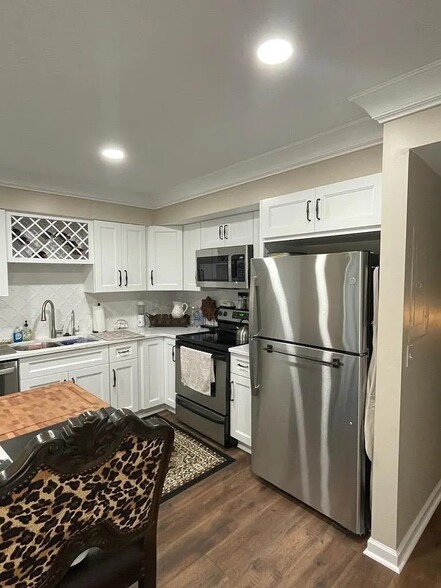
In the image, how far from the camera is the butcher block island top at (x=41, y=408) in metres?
1.51

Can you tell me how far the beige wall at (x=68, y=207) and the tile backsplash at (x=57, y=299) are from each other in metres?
0.59

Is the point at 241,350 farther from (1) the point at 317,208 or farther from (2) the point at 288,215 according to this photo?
(1) the point at 317,208

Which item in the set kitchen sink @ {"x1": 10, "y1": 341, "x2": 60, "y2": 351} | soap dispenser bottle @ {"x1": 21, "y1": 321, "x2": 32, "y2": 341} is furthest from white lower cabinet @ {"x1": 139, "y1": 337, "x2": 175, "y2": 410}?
soap dispenser bottle @ {"x1": 21, "y1": 321, "x2": 32, "y2": 341}

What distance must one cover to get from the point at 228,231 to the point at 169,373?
165cm

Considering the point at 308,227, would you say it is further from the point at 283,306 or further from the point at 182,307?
the point at 182,307

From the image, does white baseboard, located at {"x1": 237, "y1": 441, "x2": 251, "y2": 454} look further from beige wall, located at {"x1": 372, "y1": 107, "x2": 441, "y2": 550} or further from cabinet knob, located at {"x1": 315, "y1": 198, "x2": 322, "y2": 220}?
cabinet knob, located at {"x1": 315, "y1": 198, "x2": 322, "y2": 220}

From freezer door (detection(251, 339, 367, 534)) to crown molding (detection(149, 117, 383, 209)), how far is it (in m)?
1.29

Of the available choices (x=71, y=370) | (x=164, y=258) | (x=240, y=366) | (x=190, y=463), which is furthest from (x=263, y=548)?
(x=164, y=258)

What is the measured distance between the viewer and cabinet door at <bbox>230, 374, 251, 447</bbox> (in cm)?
278

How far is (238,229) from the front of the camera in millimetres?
3252

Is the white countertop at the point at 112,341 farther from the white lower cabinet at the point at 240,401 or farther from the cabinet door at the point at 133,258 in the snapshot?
the white lower cabinet at the point at 240,401

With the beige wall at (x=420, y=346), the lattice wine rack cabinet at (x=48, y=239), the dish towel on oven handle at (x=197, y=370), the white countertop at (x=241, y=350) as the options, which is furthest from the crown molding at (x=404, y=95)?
the lattice wine rack cabinet at (x=48, y=239)

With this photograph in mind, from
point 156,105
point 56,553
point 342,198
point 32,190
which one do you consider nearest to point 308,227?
point 342,198

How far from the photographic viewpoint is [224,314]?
12.0 feet
